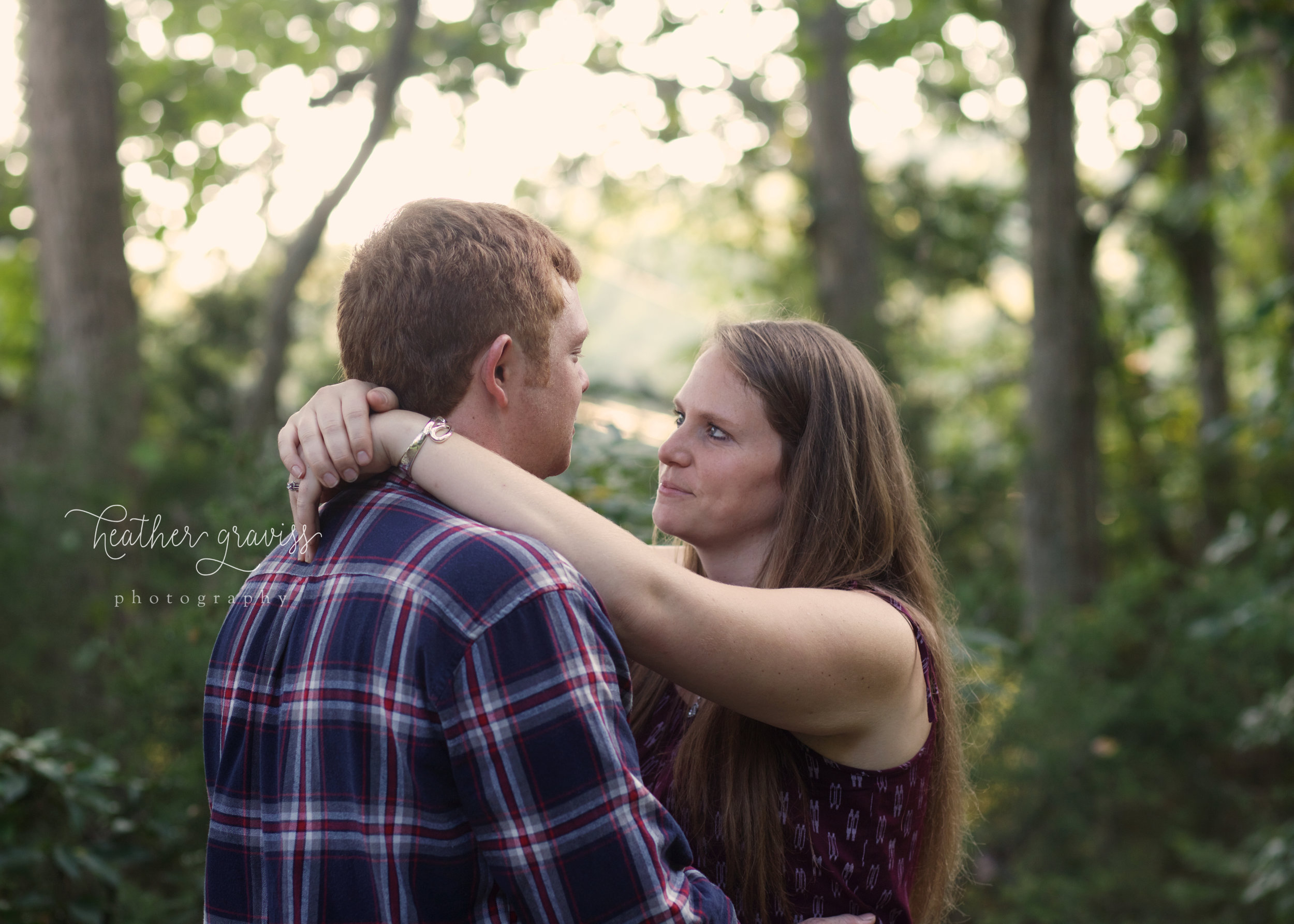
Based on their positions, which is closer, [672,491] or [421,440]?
[421,440]

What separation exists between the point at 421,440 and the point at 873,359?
579 centimetres

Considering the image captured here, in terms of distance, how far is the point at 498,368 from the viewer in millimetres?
1646

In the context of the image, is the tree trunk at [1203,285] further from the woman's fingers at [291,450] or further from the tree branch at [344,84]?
the woman's fingers at [291,450]

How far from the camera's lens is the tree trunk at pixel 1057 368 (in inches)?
289

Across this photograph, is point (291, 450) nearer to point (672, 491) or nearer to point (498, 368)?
point (498, 368)

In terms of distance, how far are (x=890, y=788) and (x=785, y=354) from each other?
82 centimetres

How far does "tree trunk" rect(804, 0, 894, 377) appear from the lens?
8969 mm

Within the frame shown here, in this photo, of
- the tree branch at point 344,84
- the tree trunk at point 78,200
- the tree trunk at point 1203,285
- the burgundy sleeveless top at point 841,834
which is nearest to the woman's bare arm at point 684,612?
the burgundy sleeveless top at point 841,834

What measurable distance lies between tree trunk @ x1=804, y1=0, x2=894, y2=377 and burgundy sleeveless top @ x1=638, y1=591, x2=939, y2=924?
709 cm

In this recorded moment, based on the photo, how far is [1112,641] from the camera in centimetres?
531

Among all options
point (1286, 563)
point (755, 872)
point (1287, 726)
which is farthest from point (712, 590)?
point (1286, 563)

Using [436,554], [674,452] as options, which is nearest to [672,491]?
[674,452]

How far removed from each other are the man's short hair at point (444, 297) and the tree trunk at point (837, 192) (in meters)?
7.25

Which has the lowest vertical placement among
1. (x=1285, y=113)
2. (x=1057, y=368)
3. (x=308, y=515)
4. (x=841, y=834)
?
(x=1057, y=368)
